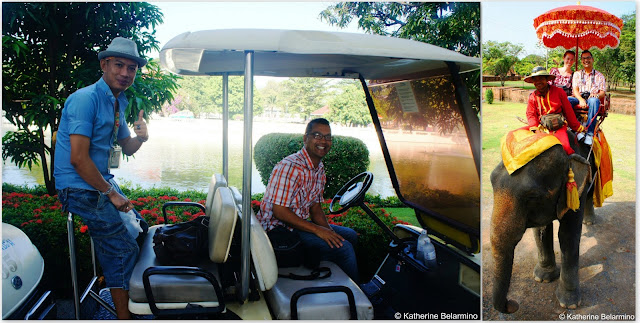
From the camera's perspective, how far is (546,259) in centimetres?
364

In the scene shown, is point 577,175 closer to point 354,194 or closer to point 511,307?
point 511,307

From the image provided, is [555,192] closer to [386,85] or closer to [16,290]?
[386,85]

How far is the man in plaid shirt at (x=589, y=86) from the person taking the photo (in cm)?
312

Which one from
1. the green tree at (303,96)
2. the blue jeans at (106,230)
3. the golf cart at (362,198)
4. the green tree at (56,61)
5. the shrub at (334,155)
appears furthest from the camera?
the green tree at (303,96)

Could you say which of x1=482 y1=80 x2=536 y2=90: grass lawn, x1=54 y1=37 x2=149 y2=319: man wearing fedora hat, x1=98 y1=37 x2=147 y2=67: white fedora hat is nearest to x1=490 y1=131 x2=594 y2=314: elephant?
x1=482 y1=80 x2=536 y2=90: grass lawn

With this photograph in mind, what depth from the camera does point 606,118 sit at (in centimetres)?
319

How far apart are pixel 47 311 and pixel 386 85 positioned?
289cm

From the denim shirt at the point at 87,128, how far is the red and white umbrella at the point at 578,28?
2.90 metres

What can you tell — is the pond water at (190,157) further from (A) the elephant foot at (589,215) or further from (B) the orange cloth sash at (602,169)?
(B) the orange cloth sash at (602,169)

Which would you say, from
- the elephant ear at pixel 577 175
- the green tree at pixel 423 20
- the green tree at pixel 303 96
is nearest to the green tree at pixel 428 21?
the green tree at pixel 423 20

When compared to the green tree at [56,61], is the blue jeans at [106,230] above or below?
below

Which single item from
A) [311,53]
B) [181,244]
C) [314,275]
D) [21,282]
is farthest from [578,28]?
[21,282]

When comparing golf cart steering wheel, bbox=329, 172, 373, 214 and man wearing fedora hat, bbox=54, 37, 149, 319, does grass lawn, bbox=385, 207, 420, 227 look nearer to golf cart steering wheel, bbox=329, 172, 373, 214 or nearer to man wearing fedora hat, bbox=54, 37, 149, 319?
golf cart steering wheel, bbox=329, 172, 373, 214

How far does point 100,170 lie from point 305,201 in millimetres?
1357
